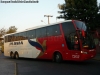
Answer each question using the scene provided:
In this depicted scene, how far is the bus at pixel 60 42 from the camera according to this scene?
47.0 ft

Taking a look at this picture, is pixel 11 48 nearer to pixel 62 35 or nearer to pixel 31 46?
pixel 31 46

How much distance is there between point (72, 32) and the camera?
14.8 meters

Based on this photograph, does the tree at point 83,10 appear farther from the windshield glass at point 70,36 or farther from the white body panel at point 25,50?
the windshield glass at point 70,36

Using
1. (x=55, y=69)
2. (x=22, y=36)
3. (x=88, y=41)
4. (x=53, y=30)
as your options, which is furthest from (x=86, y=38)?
(x=22, y=36)

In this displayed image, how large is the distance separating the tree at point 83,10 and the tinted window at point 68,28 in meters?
8.10

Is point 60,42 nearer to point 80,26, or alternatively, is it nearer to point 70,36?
point 70,36

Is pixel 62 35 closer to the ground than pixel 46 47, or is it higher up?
higher up

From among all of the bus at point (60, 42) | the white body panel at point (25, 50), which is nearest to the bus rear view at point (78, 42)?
the bus at point (60, 42)

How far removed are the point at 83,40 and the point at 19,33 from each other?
11.0 metres

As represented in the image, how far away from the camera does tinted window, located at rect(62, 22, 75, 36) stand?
1480 cm

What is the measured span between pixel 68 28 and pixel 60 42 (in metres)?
1.54

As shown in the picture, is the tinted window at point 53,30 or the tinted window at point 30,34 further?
the tinted window at point 30,34

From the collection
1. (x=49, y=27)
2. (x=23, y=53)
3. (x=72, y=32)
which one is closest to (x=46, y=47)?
(x=49, y=27)

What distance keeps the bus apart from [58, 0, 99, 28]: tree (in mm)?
6432
